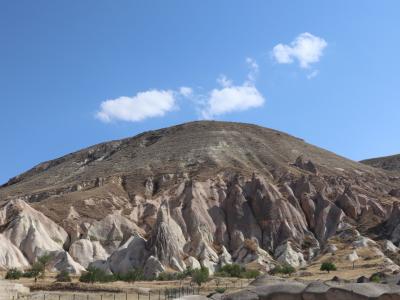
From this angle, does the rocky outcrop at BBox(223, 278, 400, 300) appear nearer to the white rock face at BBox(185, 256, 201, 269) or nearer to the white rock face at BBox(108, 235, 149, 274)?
the white rock face at BBox(108, 235, 149, 274)

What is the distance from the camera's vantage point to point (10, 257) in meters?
88.2

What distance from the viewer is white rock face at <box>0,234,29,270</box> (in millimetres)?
86406

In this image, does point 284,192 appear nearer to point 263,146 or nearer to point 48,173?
point 263,146

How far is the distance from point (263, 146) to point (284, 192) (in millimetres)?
39091

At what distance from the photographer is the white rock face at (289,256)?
96125 mm

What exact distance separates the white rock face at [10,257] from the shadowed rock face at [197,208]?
0.53 meters

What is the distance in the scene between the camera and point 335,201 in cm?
12031

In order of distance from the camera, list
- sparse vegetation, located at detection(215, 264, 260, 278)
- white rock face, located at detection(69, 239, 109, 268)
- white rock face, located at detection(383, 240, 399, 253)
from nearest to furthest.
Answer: sparse vegetation, located at detection(215, 264, 260, 278), white rock face, located at detection(69, 239, 109, 268), white rock face, located at detection(383, 240, 399, 253)

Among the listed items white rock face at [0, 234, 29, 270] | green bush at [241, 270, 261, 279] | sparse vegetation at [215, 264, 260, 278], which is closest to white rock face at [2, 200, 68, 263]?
white rock face at [0, 234, 29, 270]

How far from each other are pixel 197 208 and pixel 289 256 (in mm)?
21966

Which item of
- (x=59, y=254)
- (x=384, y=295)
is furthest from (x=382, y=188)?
(x=384, y=295)

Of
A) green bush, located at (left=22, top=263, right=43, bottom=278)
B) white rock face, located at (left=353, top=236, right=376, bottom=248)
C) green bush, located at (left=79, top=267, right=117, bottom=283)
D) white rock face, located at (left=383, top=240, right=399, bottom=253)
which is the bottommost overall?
green bush, located at (left=79, top=267, right=117, bottom=283)

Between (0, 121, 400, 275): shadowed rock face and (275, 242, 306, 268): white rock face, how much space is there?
235 mm

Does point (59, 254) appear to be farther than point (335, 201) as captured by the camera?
No
